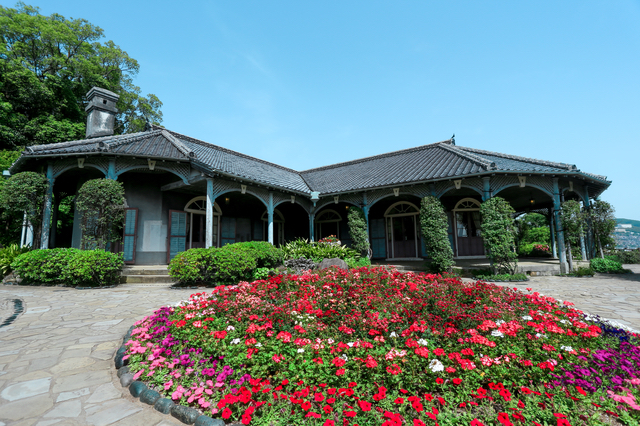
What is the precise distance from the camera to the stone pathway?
2.11 metres

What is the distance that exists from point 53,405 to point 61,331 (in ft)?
7.34

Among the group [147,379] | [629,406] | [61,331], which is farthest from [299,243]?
[629,406]

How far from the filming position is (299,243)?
10.8 meters

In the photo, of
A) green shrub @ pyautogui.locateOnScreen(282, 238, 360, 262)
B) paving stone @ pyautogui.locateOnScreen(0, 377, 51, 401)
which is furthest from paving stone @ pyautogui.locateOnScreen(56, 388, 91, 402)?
green shrub @ pyautogui.locateOnScreen(282, 238, 360, 262)

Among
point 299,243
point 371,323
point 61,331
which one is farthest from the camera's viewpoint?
point 299,243

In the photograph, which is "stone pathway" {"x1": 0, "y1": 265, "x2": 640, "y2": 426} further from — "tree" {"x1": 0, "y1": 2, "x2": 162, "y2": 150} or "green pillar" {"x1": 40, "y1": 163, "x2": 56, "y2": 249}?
"tree" {"x1": 0, "y1": 2, "x2": 162, "y2": 150}

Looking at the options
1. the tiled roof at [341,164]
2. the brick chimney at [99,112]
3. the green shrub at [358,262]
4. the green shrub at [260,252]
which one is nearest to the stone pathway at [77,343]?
the green shrub at [260,252]

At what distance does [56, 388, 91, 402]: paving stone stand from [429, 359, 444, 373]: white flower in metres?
2.74

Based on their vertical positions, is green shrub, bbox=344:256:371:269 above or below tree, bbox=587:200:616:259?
below

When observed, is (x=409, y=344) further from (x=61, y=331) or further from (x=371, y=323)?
(x=61, y=331)

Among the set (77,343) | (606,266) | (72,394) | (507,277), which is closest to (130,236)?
(77,343)

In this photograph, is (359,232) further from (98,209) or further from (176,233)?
(98,209)

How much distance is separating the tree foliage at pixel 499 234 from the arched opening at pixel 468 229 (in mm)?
3739

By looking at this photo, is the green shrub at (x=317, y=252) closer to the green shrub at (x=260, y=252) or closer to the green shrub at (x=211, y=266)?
the green shrub at (x=260, y=252)
